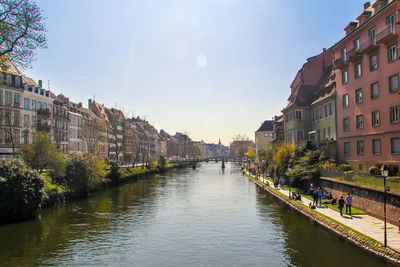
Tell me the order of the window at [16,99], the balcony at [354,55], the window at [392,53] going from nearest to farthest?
the window at [392,53], the balcony at [354,55], the window at [16,99]

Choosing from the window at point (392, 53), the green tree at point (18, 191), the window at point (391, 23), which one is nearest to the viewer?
the green tree at point (18, 191)

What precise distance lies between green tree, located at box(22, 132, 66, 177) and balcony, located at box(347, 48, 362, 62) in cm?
3528

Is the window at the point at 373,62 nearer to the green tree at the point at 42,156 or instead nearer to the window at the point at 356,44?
the window at the point at 356,44

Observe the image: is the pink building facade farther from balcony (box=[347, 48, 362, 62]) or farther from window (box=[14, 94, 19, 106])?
window (box=[14, 94, 19, 106])

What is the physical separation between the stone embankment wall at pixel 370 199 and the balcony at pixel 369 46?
43.4 ft

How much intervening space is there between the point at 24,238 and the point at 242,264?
52.0 ft

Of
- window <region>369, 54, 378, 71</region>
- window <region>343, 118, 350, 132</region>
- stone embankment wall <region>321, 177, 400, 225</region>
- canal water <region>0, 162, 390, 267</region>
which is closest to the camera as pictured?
canal water <region>0, 162, 390, 267</region>

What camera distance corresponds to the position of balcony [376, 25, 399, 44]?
29705 millimetres

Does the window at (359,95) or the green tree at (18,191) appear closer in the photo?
the green tree at (18,191)

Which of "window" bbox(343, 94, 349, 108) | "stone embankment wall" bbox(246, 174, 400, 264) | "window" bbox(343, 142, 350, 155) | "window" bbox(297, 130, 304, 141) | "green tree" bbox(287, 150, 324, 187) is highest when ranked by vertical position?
"window" bbox(343, 94, 349, 108)

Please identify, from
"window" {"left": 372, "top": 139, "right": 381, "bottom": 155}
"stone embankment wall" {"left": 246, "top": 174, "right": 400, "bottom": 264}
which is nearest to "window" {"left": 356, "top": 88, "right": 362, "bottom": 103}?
"window" {"left": 372, "top": 139, "right": 381, "bottom": 155}

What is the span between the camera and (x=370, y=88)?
3475cm

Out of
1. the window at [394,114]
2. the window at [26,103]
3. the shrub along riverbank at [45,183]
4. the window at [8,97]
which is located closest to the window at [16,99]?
the window at [8,97]

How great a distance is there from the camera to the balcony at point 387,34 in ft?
97.5
